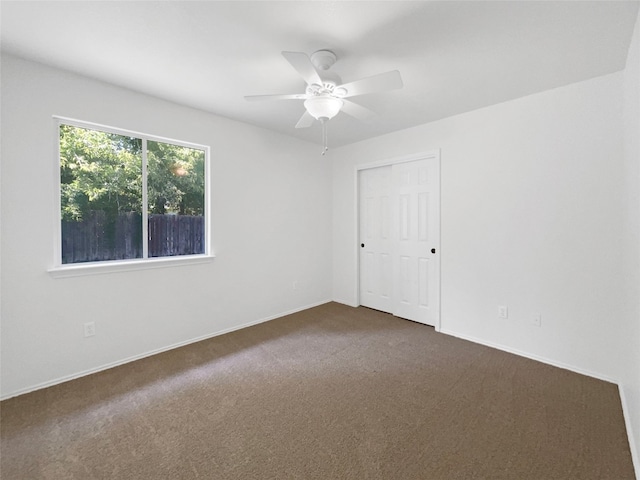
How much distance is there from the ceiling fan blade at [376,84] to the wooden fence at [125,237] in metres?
2.18

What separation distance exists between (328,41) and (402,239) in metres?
2.57

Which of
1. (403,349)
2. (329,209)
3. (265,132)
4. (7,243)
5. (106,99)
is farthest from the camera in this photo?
(329,209)

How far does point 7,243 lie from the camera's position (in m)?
2.07

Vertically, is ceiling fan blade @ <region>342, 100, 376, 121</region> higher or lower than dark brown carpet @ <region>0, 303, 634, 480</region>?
higher

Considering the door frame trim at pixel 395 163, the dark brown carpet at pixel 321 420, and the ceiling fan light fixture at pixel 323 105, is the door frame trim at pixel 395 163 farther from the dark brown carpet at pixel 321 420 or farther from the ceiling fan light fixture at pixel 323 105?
the ceiling fan light fixture at pixel 323 105

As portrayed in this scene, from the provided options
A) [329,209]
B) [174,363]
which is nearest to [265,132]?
[329,209]

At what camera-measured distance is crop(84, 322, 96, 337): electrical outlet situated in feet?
7.91

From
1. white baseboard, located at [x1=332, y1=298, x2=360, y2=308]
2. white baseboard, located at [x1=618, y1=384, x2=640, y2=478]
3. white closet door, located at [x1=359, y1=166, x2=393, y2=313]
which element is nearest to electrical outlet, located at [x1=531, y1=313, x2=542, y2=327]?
white baseboard, located at [x1=618, y1=384, x2=640, y2=478]

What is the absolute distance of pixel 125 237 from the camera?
2.71 m

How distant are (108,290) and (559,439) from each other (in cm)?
346

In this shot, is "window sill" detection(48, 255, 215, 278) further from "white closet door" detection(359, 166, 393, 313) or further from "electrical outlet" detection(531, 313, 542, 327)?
"electrical outlet" detection(531, 313, 542, 327)

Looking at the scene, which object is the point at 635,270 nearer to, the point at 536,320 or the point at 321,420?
the point at 536,320

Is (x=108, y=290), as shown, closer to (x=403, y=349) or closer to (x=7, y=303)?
(x=7, y=303)

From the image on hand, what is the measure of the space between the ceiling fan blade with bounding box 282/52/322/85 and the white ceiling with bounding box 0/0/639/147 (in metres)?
0.25
